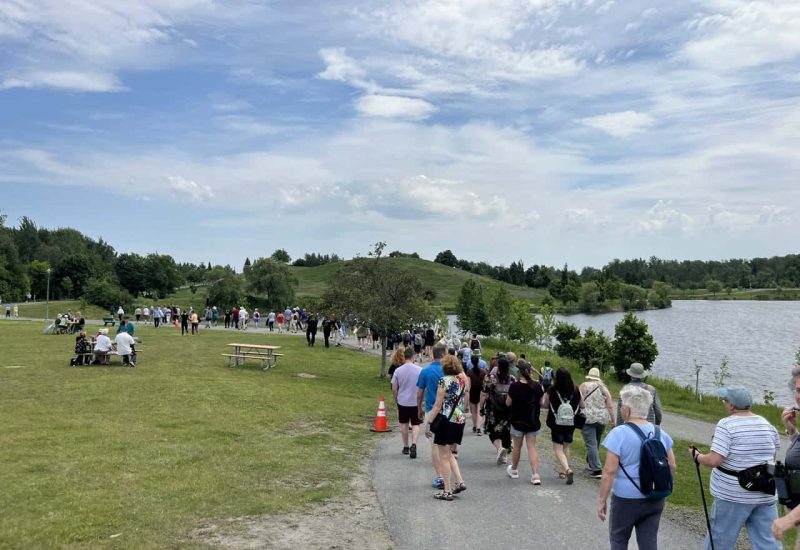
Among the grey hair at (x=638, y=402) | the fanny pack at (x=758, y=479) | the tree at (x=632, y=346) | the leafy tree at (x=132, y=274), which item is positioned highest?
the leafy tree at (x=132, y=274)

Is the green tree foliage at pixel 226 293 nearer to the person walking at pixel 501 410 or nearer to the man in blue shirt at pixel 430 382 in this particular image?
Answer: the person walking at pixel 501 410

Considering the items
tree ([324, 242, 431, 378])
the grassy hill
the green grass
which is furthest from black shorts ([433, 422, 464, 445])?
the grassy hill

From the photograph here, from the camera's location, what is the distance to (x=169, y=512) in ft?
22.7

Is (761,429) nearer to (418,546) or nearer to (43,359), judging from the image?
(418,546)

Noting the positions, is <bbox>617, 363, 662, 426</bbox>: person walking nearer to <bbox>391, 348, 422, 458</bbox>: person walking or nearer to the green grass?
<bbox>391, 348, 422, 458</bbox>: person walking

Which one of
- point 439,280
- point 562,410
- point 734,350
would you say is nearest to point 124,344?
point 562,410

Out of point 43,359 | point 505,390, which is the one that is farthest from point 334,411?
point 43,359

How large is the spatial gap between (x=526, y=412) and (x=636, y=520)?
4090mm

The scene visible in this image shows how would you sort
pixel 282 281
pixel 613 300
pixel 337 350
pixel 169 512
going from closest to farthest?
1. pixel 169 512
2. pixel 337 350
3. pixel 282 281
4. pixel 613 300

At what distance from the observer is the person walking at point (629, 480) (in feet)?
16.1

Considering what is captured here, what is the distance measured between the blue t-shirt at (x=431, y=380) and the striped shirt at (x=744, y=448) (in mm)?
4801

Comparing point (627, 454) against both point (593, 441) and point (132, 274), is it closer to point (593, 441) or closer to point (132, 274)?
point (593, 441)

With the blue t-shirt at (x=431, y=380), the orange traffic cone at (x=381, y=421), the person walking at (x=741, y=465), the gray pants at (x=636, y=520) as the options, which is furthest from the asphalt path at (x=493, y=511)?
the orange traffic cone at (x=381, y=421)

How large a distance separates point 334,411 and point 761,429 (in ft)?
35.8
